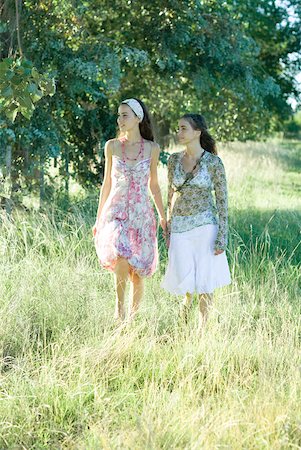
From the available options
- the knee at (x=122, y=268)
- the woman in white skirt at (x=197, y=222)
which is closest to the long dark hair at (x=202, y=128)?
the woman in white skirt at (x=197, y=222)

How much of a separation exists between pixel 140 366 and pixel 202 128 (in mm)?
1926

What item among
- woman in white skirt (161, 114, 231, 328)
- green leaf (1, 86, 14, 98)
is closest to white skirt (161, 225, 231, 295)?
woman in white skirt (161, 114, 231, 328)

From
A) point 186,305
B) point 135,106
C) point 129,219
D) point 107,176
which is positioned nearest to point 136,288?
point 186,305

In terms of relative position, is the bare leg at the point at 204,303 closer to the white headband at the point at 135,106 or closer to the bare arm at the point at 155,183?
the bare arm at the point at 155,183

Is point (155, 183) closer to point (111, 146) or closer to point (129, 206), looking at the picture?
point (129, 206)

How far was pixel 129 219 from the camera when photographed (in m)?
6.62

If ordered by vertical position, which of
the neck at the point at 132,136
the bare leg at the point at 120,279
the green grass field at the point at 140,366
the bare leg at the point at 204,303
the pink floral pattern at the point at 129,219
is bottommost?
the green grass field at the point at 140,366

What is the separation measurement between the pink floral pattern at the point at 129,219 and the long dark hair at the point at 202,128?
0.43m

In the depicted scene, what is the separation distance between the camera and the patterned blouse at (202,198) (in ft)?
21.0

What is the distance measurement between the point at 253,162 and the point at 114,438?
1801cm

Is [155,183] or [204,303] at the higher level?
[155,183]

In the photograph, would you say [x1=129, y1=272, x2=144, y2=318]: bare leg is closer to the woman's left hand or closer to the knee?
the knee

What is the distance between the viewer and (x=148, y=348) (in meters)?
5.67

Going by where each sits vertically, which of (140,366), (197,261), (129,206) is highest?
(129,206)
